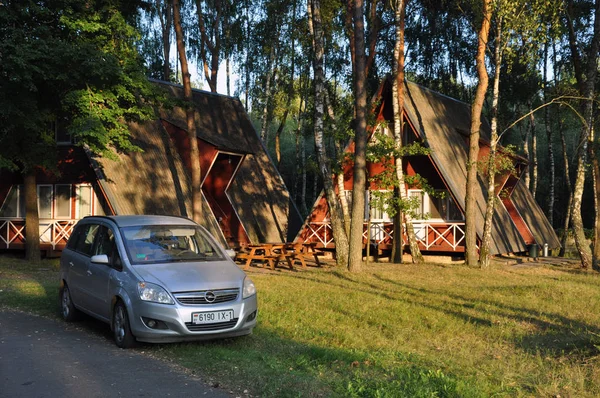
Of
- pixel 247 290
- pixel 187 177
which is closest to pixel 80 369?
pixel 247 290

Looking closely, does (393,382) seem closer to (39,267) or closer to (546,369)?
(546,369)

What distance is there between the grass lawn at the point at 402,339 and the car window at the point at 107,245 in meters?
1.46

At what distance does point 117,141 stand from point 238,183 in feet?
29.3

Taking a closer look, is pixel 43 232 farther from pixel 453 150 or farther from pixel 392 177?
pixel 453 150

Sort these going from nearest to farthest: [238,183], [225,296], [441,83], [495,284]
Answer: [225,296], [495,284], [238,183], [441,83]

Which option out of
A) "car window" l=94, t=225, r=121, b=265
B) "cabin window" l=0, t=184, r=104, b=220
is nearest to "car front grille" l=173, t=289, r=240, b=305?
"car window" l=94, t=225, r=121, b=265

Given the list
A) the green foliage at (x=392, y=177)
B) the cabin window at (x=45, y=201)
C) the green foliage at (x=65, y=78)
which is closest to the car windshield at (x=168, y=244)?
the green foliage at (x=65, y=78)

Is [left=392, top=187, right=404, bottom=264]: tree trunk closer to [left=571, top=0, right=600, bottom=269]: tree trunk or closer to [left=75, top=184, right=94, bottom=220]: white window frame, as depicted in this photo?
[left=571, top=0, right=600, bottom=269]: tree trunk

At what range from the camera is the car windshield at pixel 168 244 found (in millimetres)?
9594

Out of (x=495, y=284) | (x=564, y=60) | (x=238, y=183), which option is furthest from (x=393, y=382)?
(x=564, y=60)

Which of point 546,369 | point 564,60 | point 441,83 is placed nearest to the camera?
point 546,369

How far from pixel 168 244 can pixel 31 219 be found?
14.1 metres

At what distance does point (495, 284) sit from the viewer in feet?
57.2

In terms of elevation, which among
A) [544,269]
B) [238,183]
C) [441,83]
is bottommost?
[544,269]
